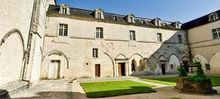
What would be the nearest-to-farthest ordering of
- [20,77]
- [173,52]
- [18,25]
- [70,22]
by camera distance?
[18,25]
[20,77]
[70,22]
[173,52]

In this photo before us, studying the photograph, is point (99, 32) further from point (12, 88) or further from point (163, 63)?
point (12, 88)

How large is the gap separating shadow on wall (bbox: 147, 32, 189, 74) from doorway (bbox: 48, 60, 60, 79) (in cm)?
1125

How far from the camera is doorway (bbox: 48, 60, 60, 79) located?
576 inches

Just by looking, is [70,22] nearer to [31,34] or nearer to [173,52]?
[31,34]

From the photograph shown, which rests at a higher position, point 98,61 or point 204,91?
point 98,61

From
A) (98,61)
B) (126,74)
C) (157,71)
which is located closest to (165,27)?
(157,71)

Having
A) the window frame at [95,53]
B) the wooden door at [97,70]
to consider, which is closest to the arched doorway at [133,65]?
the wooden door at [97,70]

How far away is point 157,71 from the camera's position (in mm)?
19875

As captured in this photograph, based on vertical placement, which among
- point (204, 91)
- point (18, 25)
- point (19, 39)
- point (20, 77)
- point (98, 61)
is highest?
point (18, 25)

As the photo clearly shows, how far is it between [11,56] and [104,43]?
35.8ft

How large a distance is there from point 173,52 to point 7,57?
20.3 meters

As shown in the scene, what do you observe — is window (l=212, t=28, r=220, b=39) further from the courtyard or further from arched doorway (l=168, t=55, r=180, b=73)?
the courtyard

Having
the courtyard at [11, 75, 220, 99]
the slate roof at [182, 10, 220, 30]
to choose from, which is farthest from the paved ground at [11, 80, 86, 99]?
the slate roof at [182, 10, 220, 30]

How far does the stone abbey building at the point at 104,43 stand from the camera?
11263 millimetres
